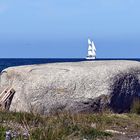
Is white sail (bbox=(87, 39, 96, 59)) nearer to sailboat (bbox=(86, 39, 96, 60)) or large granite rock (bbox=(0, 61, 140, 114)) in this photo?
sailboat (bbox=(86, 39, 96, 60))

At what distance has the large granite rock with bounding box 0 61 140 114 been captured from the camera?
571 inches

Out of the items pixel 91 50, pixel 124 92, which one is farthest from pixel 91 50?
pixel 124 92

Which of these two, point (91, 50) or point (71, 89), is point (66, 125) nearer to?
point (71, 89)

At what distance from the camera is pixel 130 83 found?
604 inches

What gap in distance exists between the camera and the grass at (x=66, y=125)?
25.5ft

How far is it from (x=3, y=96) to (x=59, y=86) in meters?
1.38

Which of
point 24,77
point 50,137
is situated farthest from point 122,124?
point 50,137

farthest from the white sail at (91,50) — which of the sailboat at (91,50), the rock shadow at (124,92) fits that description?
the rock shadow at (124,92)

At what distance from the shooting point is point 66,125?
9.75m

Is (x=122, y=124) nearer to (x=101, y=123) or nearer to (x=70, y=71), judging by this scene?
(x=101, y=123)

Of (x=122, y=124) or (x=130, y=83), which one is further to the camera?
(x=130, y=83)

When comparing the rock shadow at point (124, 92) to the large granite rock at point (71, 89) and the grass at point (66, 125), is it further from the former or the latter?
the grass at point (66, 125)

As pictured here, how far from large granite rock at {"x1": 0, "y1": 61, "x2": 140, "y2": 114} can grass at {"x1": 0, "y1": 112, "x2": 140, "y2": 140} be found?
4.05ft

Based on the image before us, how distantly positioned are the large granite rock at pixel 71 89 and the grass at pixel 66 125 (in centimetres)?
123
